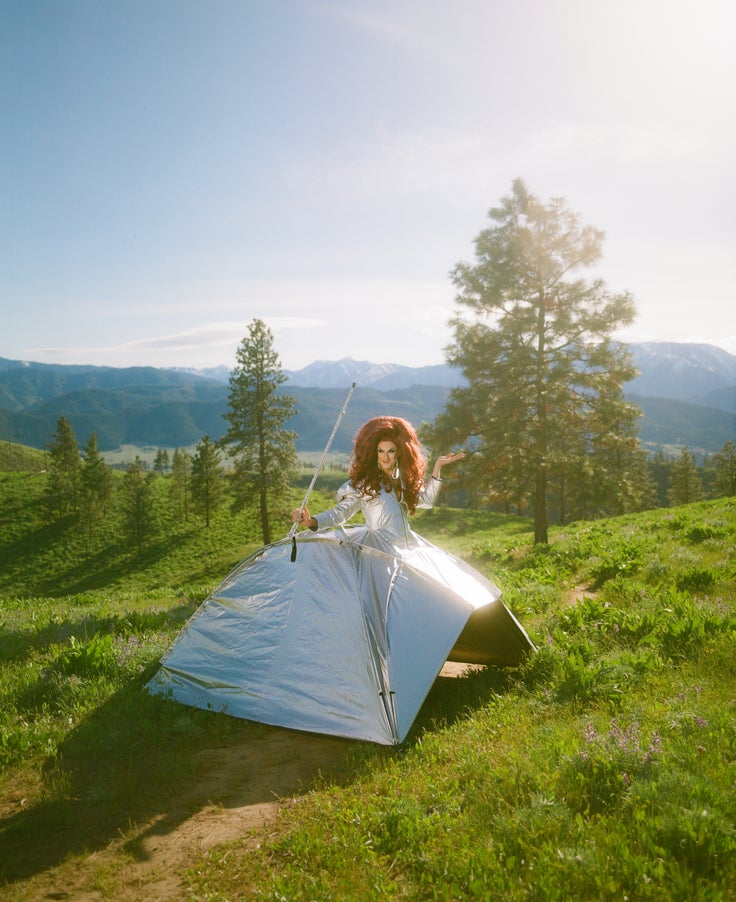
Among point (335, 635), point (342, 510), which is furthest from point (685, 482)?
point (335, 635)

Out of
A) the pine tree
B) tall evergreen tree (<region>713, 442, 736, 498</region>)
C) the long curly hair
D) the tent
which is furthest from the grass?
the pine tree

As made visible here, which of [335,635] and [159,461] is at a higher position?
[335,635]

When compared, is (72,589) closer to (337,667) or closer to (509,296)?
(509,296)

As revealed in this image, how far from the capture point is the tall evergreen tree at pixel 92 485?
59188mm

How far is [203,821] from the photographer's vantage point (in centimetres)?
445

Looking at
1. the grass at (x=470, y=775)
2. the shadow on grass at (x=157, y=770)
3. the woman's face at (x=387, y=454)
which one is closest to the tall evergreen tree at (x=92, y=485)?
the grass at (x=470, y=775)

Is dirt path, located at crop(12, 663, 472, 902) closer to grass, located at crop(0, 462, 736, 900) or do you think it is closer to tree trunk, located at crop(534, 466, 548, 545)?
grass, located at crop(0, 462, 736, 900)

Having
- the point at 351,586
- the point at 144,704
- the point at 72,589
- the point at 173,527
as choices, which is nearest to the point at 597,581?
the point at 351,586

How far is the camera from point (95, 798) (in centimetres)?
473

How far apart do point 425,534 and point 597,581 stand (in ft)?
103

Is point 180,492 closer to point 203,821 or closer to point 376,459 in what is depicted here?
point 376,459

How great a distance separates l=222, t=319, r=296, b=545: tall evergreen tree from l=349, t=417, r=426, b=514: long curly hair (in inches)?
1034

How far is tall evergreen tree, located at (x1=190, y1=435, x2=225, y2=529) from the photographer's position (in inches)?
2055

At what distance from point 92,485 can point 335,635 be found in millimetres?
62482
